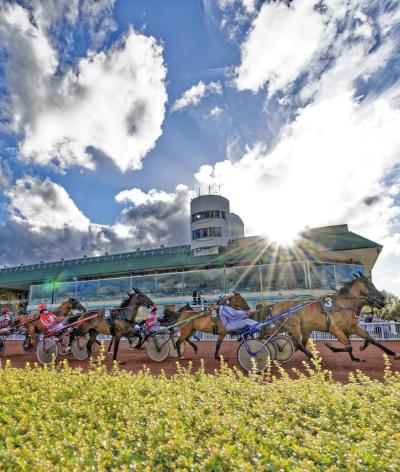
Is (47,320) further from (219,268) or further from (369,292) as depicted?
(219,268)

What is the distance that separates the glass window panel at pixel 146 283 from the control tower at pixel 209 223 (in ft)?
28.1

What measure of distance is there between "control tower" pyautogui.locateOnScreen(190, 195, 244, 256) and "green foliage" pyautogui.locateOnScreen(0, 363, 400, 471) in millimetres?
29884

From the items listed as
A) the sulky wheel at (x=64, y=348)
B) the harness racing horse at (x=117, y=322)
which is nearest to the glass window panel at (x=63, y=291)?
the sulky wheel at (x=64, y=348)

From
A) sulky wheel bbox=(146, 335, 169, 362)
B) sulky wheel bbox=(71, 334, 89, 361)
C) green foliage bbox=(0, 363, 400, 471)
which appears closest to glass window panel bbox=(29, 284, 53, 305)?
sulky wheel bbox=(71, 334, 89, 361)

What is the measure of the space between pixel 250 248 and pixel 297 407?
30.1m

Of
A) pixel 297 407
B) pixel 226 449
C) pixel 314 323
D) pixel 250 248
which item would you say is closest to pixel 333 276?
pixel 250 248

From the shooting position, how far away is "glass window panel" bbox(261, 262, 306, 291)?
24688 millimetres

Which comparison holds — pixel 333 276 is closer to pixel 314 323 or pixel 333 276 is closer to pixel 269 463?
pixel 314 323

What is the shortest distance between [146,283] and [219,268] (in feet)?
21.6

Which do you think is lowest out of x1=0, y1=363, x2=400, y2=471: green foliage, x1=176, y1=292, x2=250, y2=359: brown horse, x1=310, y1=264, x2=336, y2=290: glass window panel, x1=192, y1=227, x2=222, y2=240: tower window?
x1=0, y1=363, x2=400, y2=471: green foliage

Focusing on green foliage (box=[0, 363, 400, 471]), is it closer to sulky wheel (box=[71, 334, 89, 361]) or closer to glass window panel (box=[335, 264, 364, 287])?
sulky wheel (box=[71, 334, 89, 361])

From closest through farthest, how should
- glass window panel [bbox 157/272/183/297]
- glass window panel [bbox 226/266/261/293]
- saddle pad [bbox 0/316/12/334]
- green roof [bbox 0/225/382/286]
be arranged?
1. saddle pad [bbox 0/316/12/334]
2. glass window panel [bbox 226/266/261/293]
3. glass window panel [bbox 157/272/183/297]
4. green roof [bbox 0/225/382/286]

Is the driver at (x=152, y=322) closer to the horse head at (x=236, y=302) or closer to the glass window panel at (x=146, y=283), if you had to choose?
the horse head at (x=236, y=302)

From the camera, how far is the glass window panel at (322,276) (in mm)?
23734
